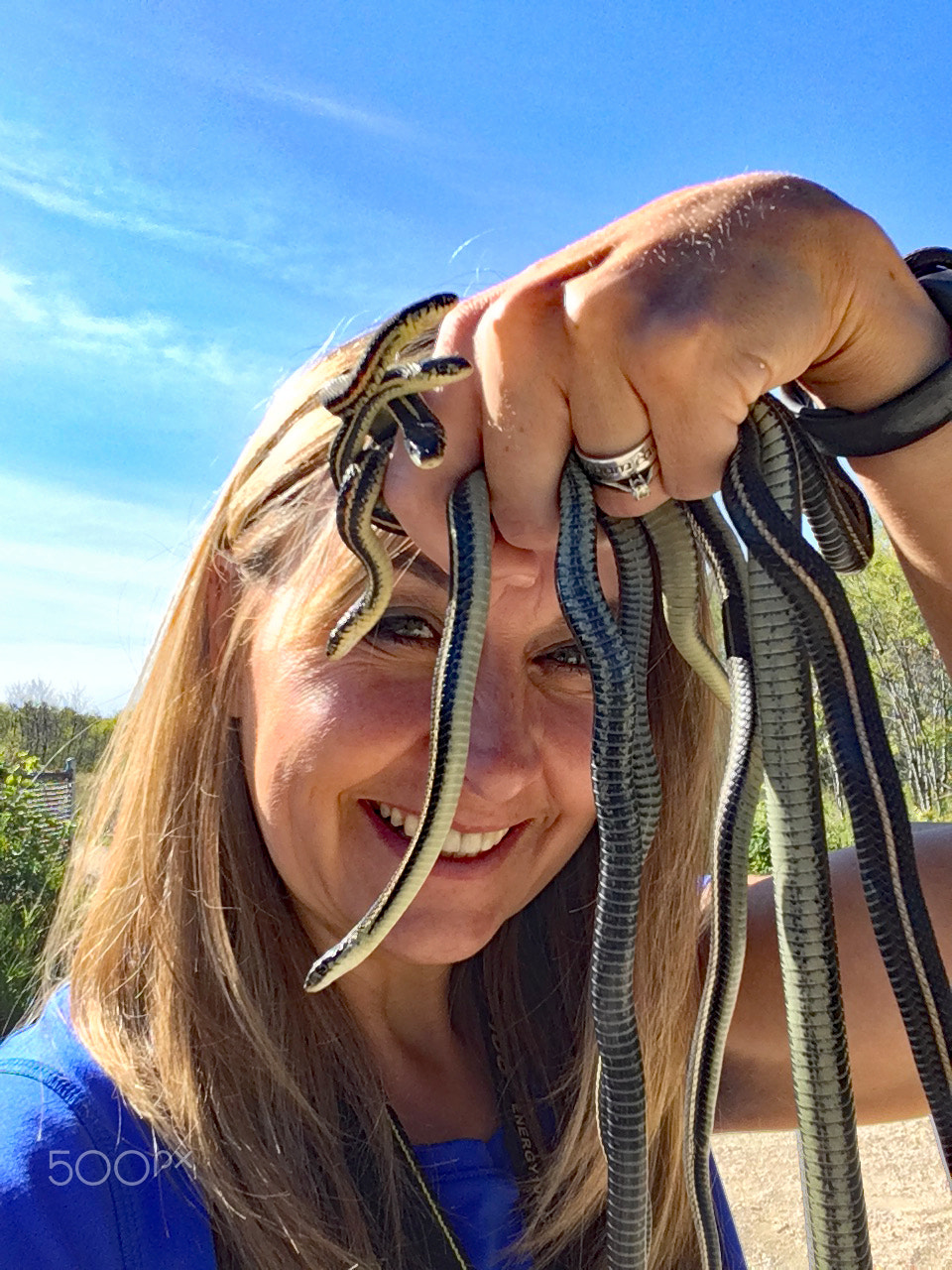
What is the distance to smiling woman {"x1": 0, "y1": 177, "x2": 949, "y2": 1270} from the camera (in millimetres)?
1481

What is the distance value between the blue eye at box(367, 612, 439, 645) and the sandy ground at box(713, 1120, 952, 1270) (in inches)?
157

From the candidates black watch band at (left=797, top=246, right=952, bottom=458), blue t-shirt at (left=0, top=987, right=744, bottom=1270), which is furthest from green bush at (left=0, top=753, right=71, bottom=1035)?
black watch band at (left=797, top=246, right=952, bottom=458)

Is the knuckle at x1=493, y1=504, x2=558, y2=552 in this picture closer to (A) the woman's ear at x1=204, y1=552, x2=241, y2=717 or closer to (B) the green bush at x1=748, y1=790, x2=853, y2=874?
(A) the woman's ear at x1=204, y1=552, x2=241, y2=717

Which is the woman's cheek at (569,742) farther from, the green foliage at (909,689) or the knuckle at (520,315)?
the green foliage at (909,689)

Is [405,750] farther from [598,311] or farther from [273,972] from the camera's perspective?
[598,311]

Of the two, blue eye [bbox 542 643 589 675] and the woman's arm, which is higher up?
blue eye [bbox 542 643 589 675]

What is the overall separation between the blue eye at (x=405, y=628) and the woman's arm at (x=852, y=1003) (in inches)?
33.5

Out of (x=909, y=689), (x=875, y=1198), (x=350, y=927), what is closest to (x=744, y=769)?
(x=350, y=927)

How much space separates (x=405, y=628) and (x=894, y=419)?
→ 884mm

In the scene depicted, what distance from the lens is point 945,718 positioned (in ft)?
63.4

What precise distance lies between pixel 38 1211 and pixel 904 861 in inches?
49.6

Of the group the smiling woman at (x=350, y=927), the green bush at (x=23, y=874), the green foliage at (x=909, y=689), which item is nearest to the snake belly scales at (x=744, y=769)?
the smiling woman at (x=350, y=927)

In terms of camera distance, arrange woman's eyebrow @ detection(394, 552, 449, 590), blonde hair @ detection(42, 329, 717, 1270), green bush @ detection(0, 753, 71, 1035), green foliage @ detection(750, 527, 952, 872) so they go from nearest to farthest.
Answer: blonde hair @ detection(42, 329, 717, 1270) < woman's eyebrow @ detection(394, 552, 449, 590) < green bush @ detection(0, 753, 71, 1035) < green foliage @ detection(750, 527, 952, 872)

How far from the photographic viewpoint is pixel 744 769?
3.05 feet
